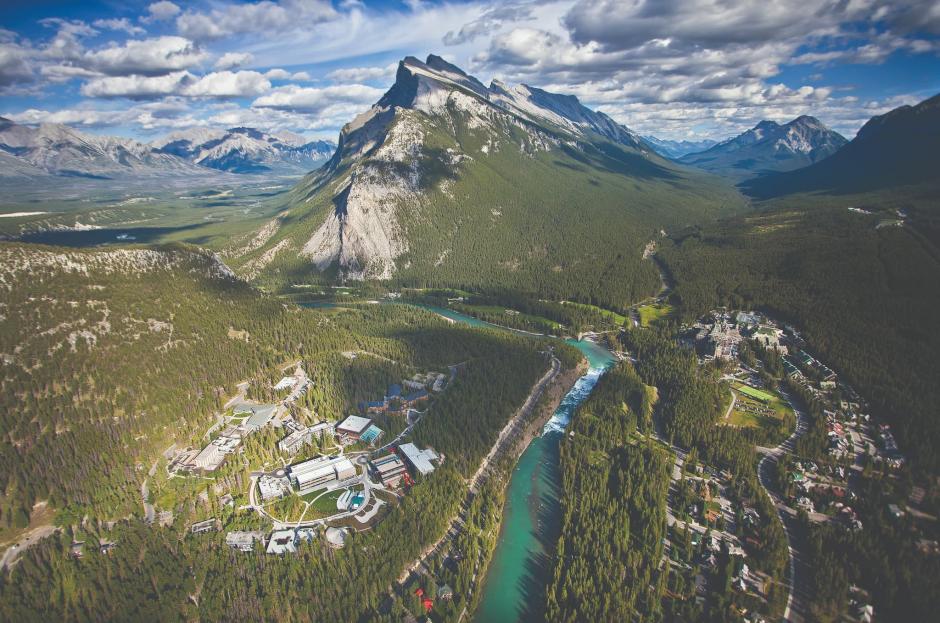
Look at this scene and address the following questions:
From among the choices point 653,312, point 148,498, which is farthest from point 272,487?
point 653,312

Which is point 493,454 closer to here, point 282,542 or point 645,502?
point 645,502

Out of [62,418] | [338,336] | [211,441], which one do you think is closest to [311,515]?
[211,441]

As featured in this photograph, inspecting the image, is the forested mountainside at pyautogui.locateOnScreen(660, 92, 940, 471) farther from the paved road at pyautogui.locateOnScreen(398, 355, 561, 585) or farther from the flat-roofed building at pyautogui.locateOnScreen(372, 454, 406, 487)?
the flat-roofed building at pyautogui.locateOnScreen(372, 454, 406, 487)

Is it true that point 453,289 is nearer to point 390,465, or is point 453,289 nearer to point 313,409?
point 313,409

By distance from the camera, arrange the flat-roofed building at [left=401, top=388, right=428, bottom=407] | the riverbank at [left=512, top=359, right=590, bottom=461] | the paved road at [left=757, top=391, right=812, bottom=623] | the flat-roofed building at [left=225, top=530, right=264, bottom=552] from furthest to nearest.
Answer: the flat-roofed building at [left=401, top=388, right=428, bottom=407] < the riverbank at [left=512, top=359, right=590, bottom=461] < the flat-roofed building at [left=225, top=530, right=264, bottom=552] < the paved road at [left=757, top=391, right=812, bottom=623]

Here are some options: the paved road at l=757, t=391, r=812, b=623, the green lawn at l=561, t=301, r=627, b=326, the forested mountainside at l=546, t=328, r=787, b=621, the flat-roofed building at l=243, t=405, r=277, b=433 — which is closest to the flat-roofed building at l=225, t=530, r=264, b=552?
the flat-roofed building at l=243, t=405, r=277, b=433

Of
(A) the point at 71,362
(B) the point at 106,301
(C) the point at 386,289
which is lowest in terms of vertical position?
(C) the point at 386,289
